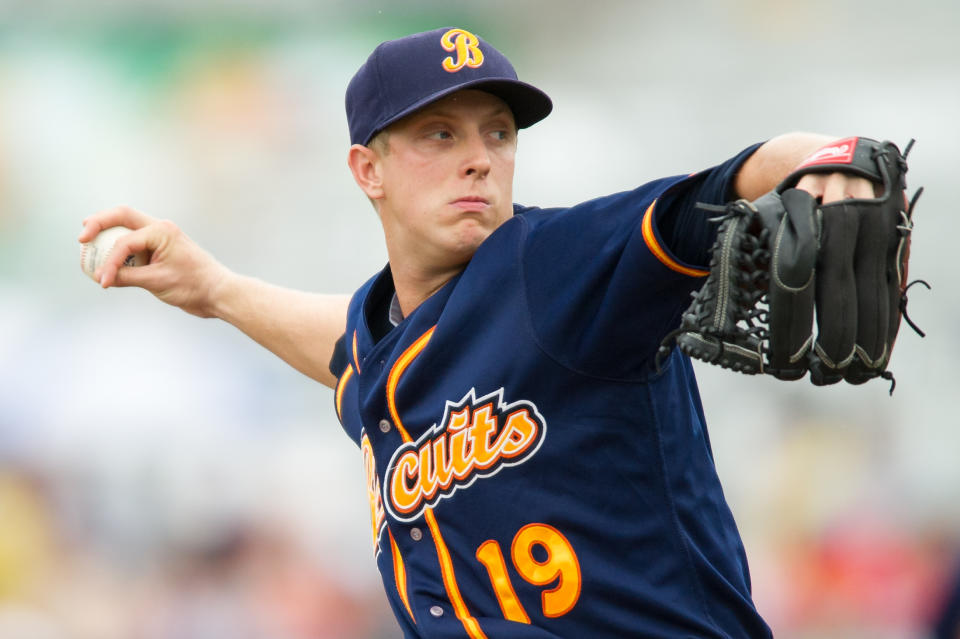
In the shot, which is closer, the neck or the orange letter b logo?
the orange letter b logo

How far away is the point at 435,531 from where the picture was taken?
2332 millimetres

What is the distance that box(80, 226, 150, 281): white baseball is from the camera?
3121mm

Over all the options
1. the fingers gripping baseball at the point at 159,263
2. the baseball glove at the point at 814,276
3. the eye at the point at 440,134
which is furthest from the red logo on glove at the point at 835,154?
the fingers gripping baseball at the point at 159,263

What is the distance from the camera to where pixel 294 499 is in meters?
5.23

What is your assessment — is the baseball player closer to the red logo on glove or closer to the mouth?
the mouth

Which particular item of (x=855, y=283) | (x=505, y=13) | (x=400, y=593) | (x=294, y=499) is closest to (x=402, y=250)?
(x=400, y=593)

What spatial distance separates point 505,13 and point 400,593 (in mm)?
4377

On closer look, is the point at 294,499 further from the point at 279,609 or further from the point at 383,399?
the point at 383,399

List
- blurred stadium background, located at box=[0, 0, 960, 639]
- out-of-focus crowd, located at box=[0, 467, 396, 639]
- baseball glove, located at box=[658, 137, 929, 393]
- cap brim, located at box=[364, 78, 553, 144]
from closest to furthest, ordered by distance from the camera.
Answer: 1. baseball glove, located at box=[658, 137, 929, 393]
2. cap brim, located at box=[364, 78, 553, 144]
3. blurred stadium background, located at box=[0, 0, 960, 639]
4. out-of-focus crowd, located at box=[0, 467, 396, 639]

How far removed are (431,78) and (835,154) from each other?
0.92 metres

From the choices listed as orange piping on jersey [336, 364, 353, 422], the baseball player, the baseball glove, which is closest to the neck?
the baseball player

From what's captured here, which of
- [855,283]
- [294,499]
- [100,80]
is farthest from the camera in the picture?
[100,80]

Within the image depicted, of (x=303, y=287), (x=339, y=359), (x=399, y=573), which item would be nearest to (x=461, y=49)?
(x=339, y=359)

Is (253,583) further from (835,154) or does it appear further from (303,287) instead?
(835,154)
